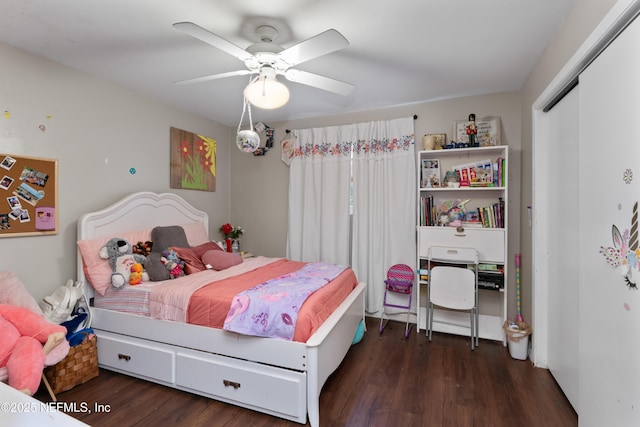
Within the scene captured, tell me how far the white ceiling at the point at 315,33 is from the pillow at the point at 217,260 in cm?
165

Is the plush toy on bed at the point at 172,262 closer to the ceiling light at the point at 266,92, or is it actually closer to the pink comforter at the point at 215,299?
the pink comforter at the point at 215,299

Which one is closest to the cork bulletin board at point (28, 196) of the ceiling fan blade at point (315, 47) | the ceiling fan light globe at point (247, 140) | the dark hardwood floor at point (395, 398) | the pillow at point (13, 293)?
the pillow at point (13, 293)

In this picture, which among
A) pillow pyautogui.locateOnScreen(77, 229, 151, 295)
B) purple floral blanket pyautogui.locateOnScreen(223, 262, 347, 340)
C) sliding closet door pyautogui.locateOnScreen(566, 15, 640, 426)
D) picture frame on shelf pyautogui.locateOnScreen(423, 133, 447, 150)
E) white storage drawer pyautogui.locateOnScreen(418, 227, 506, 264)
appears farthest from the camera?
picture frame on shelf pyautogui.locateOnScreen(423, 133, 447, 150)

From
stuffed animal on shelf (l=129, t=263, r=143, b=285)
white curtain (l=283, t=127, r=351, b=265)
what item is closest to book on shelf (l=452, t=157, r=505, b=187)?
white curtain (l=283, t=127, r=351, b=265)

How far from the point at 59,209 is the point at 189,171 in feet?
4.69

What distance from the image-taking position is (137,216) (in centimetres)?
298

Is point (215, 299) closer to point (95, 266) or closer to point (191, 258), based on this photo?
→ point (191, 258)

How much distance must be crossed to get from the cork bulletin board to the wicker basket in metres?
0.97

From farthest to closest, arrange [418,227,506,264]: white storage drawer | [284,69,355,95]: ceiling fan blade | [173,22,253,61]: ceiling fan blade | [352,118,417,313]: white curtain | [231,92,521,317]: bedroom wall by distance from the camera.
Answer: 1. [352,118,417,313]: white curtain
2. [231,92,521,317]: bedroom wall
3. [418,227,506,264]: white storage drawer
4. [284,69,355,95]: ceiling fan blade
5. [173,22,253,61]: ceiling fan blade

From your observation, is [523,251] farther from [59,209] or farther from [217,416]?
[59,209]

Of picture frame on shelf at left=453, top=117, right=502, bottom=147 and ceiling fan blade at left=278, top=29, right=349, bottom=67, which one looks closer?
ceiling fan blade at left=278, top=29, right=349, bottom=67

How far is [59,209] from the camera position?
251 centimetres

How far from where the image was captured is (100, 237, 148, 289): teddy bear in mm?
2516

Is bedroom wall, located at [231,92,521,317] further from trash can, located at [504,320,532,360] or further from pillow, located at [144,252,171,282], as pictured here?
pillow, located at [144,252,171,282]
